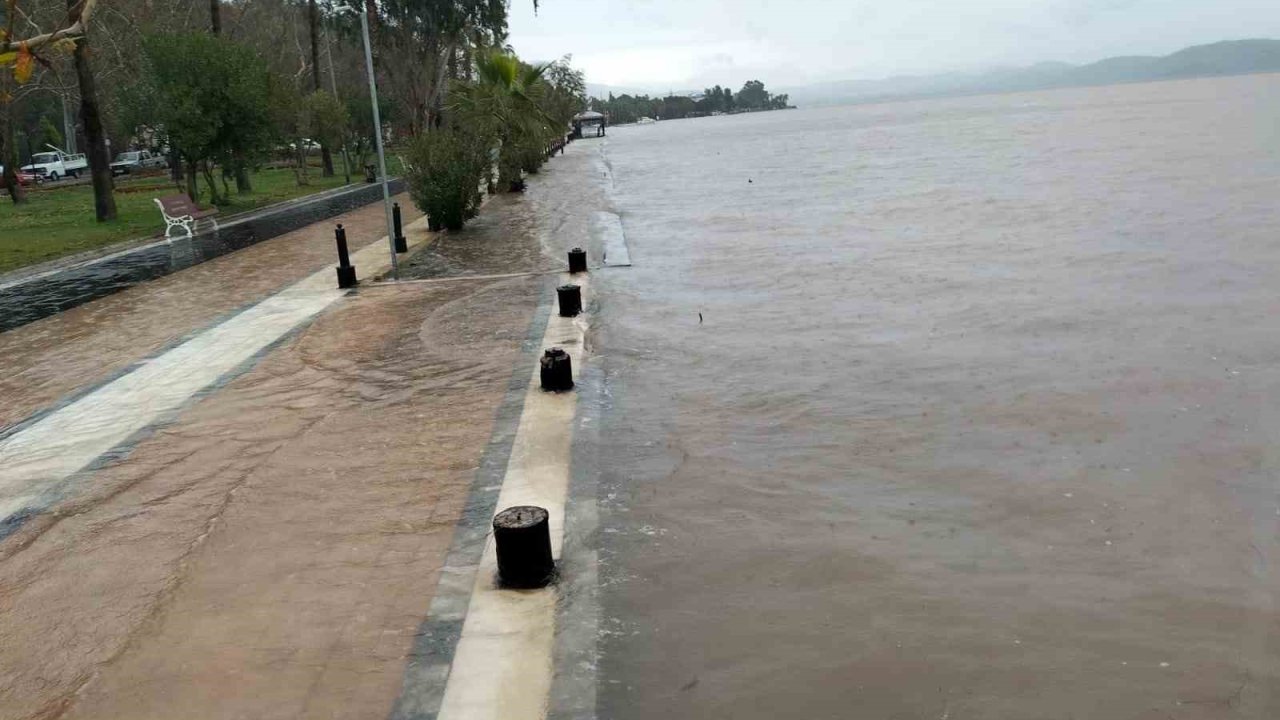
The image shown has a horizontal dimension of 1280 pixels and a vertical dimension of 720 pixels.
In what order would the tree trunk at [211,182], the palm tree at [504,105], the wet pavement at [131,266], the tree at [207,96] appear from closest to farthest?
1. the wet pavement at [131,266]
2. the tree at [207,96]
3. the tree trunk at [211,182]
4. the palm tree at [504,105]

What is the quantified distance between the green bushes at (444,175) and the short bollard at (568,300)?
7891 millimetres

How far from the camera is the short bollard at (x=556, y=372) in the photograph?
7.62m

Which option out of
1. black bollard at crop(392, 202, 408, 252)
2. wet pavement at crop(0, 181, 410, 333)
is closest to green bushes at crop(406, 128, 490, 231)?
black bollard at crop(392, 202, 408, 252)

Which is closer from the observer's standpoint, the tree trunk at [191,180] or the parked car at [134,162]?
the tree trunk at [191,180]

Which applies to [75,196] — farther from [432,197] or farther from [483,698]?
[483,698]

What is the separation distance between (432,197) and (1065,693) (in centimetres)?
1530

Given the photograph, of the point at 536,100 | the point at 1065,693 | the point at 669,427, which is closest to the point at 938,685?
the point at 1065,693

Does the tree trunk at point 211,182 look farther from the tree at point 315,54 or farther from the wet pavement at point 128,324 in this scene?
the tree at point 315,54

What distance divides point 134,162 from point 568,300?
56311mm

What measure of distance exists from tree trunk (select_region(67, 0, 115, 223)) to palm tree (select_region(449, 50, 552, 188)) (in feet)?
28.7

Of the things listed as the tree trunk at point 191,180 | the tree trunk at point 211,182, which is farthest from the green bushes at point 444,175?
the tree trunk at point 211,182

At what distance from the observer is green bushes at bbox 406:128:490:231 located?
683 inches

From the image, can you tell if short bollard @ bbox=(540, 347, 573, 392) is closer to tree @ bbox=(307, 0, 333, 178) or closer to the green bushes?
the green bushes

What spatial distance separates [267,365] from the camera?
905cm
